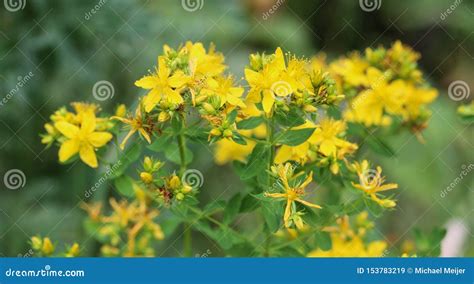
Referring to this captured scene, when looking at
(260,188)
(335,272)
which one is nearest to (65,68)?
(260,188)

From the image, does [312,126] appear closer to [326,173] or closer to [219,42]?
[326,173]

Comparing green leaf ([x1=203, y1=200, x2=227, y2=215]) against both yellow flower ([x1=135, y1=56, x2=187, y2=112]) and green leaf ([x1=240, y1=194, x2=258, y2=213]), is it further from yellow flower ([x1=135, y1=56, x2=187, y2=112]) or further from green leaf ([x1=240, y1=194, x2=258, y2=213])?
yellow flower ([x1=135, y1=56, x2=187, y2=112])

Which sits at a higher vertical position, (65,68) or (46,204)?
(65,68)

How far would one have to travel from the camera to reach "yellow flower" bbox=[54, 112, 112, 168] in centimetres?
217

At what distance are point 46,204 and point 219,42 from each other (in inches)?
49.6

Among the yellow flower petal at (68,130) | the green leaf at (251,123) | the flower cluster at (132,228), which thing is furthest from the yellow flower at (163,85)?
the flower cluster at (132,228)

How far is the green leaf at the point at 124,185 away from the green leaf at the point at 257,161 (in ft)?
1.30

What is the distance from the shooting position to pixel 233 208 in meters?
2.15

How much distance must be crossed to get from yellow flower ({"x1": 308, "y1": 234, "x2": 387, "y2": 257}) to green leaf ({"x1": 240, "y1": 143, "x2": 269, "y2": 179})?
1.71ft

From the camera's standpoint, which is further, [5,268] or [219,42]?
[219,42]

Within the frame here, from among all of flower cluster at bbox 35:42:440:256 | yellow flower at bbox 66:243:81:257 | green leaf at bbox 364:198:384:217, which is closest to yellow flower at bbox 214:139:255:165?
flower cluster at bbox 35:42:440:256

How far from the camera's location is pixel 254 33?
13.3ft

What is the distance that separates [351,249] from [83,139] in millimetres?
981

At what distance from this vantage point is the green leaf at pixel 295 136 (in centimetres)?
193
